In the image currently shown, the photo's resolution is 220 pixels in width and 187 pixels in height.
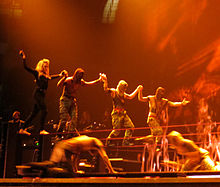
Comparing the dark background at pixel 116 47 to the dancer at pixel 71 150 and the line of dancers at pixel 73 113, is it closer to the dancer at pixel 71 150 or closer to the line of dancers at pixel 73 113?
the line of dancers at pixel 73 113

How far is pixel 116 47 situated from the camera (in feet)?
45.8

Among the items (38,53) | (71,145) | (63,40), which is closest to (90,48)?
(63,40)

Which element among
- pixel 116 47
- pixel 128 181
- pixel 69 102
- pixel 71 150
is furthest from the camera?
pixel 116 47

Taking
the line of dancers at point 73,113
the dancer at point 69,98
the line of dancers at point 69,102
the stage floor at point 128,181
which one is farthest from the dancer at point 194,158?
the dancer at point 69,98

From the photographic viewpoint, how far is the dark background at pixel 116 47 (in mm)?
13266

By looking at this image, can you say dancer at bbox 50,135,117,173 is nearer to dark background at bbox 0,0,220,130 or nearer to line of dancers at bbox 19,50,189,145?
line of dancers at bbox 19,50,189,145

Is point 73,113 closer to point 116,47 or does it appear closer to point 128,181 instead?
point 128,181

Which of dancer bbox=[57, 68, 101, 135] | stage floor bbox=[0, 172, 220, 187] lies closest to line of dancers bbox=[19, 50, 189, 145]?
dancer bbox=[57, 68, 101, 135]

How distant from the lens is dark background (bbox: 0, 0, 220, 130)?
522 inches

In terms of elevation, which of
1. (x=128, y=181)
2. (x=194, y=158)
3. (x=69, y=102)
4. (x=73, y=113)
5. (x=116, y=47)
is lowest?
(x=128, y=181)

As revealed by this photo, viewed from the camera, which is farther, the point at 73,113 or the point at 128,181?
the point at 73,113

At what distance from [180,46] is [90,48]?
11.5 ft

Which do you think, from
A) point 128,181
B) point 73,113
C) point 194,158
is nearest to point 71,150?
point 128,181

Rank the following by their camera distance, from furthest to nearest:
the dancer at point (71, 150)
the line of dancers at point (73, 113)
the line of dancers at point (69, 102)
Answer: the line of dancers at point (69, 102)
the line of dancers at point (73, 113)
the dancer at point (71, 150)
